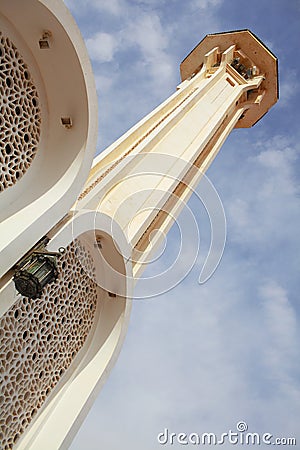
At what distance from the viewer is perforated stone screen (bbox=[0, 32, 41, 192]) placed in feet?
15.2

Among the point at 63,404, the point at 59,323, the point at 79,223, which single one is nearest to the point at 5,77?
the point at 79,223

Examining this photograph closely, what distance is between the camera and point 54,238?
4.80m

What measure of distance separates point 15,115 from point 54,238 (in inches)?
55.1

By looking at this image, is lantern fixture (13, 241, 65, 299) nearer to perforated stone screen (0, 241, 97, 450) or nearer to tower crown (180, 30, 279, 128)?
perforated stone screen (0, 241, 97, 450)

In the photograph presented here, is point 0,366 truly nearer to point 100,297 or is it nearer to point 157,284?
point 100,297

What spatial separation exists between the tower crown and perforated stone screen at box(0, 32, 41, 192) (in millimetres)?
9729

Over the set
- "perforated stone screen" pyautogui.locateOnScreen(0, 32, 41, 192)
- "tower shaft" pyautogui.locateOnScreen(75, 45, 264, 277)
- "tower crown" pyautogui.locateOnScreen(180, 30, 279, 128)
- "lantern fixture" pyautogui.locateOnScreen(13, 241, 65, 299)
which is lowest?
"lantern fixture" pyautogui.locateOnScreen(13, 241, 65, 299)

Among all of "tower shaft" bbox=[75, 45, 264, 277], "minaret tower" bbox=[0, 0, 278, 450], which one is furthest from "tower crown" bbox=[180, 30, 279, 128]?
"minaret tower" bbox=[0, 0, 278, 450]

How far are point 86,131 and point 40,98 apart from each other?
25.8 inches

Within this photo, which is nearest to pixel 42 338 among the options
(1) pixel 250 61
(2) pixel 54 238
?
(2) pixel 54 238

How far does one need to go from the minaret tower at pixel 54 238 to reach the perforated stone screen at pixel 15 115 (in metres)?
0.01

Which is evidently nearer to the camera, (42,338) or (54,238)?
(54,238)

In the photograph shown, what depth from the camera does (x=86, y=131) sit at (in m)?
5.06

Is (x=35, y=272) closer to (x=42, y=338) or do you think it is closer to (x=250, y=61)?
(x=42, y=338)
